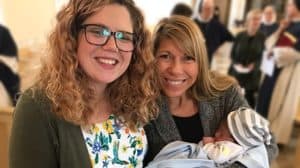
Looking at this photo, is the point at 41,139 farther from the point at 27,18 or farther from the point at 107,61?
the point at 27,18

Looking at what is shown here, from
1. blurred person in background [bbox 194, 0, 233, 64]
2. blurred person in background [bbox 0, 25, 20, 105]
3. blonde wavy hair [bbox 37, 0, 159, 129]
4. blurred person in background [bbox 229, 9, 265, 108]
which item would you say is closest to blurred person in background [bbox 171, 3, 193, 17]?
blurred person in background [bbox 194, 0, 233, 64]

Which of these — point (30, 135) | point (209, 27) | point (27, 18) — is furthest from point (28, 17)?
point (30, 135)

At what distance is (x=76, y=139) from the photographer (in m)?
1.01

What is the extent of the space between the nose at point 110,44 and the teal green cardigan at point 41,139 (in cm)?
23

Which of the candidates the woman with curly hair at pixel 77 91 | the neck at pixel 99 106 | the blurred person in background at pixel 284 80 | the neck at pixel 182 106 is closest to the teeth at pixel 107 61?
the woman with curly hair at pixel 77 91

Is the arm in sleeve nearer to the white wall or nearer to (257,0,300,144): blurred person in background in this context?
the white wall

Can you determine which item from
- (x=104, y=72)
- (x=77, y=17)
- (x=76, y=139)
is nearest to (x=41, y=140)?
(x=76, y=139)

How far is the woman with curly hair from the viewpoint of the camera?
0.97m

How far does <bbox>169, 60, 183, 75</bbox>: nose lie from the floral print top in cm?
25

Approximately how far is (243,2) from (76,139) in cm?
520

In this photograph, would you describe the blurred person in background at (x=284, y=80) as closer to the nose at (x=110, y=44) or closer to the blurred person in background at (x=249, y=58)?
the blurred person in background at (x=249, y=58)

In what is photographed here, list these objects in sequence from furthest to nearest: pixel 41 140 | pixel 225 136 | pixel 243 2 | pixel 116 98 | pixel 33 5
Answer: pixel 243 2 < pixel 33 5 < pixel 225 136 < pixel 116 98 < pixel 41 140

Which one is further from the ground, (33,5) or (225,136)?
(33,5)

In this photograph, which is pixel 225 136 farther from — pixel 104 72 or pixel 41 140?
pixel 41 140
